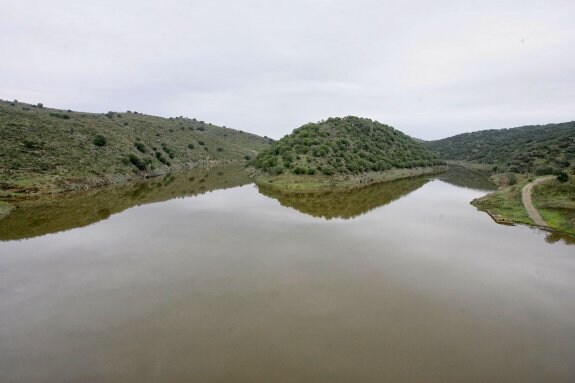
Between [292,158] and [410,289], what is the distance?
4384 cm

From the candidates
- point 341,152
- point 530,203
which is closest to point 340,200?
point 530,203

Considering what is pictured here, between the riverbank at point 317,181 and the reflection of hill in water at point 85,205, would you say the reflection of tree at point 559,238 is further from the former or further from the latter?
the reflection of hill in water at point 85,205

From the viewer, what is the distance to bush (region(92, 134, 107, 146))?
5256cm

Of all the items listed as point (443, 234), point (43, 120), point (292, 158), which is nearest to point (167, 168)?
point (43, 120)

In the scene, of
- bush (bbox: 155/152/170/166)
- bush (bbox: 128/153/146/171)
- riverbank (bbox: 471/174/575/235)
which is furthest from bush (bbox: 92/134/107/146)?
riverbank (bbox: 471/174/575/235)

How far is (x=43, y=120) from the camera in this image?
171 feet

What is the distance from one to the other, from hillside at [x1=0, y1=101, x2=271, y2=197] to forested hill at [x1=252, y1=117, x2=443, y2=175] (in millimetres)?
20668

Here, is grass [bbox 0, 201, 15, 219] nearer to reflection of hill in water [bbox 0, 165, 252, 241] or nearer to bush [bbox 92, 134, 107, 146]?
reflection of hill in water [bbox 0, 165, 252, 241]

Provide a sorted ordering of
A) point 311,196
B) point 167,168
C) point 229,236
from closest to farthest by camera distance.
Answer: point 229,236
point 311,196
point 167,168

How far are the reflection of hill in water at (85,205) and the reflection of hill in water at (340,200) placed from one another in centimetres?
1170

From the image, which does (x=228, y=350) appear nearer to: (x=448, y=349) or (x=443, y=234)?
(x=448, y=349)

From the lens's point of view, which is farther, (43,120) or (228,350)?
(43,120)

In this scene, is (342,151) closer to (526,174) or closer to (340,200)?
(340,200)

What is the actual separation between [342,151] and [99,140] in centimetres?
4091
